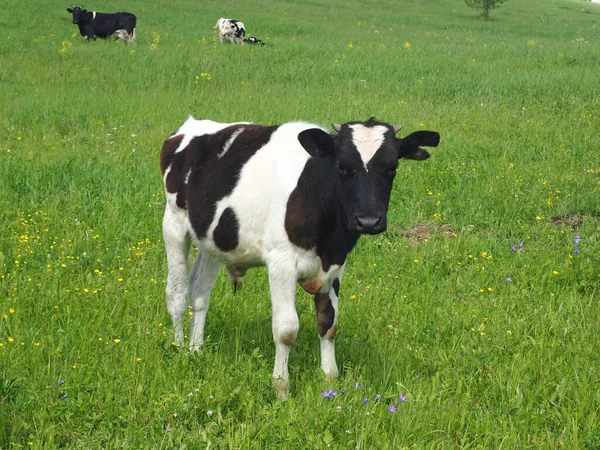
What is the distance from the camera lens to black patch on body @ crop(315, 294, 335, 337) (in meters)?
5.03

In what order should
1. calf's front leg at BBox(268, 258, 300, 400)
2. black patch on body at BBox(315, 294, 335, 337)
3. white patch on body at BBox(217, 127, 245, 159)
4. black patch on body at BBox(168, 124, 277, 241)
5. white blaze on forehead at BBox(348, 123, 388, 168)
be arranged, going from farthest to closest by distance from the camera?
white patch on body at BBox(217, 127, 245, 159) → black patch on body at BBox(168, 124, 277, 241) → black patch on body at BBox(315, 294, 335, 337) → calf's front leg at BBox(268, 258, 300, 400) → white blaze on forehead at BBox(348, 123, 388, 168)

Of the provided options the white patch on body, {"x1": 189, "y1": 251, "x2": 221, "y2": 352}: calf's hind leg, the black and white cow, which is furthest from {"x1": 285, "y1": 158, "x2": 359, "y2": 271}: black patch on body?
A: {"x1": 189, "y1": 251, "x2": 221, "y2": 352}: calf's hind leg

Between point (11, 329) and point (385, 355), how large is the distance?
2.72 meters

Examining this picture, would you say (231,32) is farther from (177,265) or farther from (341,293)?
(177,265)

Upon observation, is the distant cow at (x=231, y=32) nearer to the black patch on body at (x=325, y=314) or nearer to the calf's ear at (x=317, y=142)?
the black patch on body at (x=325, y=314)

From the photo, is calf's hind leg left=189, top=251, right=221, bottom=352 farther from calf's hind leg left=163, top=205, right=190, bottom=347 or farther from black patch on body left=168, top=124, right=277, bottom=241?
black patch on body left=168, top=124, right=277, bottom=241

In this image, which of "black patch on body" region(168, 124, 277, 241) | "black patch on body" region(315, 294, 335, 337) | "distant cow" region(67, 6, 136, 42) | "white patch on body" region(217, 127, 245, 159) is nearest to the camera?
"black patch on body" region(315, 294, 335, 337)

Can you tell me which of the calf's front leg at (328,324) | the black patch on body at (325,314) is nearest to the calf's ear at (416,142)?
the calf's front leg at (328,324)

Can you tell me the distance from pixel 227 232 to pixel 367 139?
1.30 metres

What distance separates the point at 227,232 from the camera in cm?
514

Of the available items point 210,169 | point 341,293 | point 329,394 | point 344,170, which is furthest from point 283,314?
point 341,293

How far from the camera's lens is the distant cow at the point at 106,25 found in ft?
85.9

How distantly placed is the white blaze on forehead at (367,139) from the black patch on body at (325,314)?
3.71 feet

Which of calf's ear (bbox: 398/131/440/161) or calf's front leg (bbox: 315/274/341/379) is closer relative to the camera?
calf's ear (bbox: 398/131/440/161)
